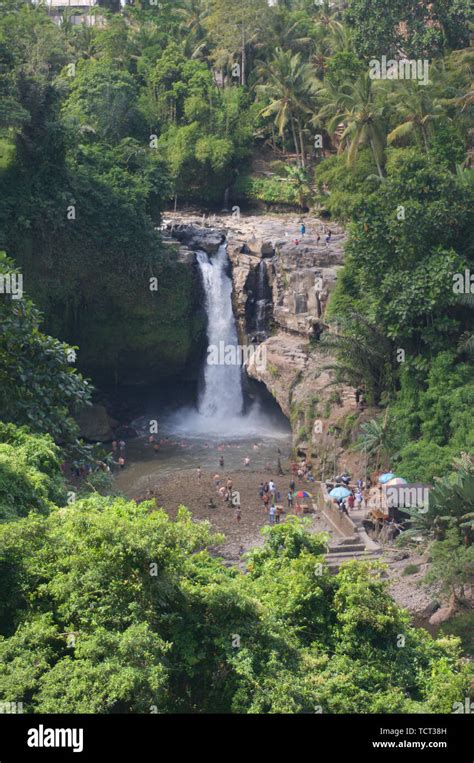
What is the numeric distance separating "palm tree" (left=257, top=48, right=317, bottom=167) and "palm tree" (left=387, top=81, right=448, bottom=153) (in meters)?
9.15

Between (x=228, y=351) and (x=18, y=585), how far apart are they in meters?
33.0

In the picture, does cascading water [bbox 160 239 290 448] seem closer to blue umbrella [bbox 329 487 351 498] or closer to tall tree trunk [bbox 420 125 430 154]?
tall tree trunk [bbox 420 125 430 154]

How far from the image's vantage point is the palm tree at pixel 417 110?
151ft

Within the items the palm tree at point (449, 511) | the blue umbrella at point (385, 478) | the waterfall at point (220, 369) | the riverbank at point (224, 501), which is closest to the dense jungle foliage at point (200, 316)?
the palm tree at point (449, 511)

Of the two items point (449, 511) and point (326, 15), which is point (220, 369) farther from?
point (326, 15)

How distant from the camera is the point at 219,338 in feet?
163

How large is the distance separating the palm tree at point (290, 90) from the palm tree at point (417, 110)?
30.0 ft

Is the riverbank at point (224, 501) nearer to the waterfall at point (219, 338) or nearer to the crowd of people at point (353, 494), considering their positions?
the crowd of people at point (353, 494)

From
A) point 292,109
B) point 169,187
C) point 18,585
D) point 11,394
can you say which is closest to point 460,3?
point 292,109

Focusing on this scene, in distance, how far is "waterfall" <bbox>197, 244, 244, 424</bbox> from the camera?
49062 millimetres

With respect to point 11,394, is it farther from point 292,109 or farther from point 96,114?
point 292,109

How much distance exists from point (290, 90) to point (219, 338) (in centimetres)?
1502

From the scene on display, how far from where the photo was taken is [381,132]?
4850 centimetres

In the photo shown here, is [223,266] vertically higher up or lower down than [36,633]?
higher up
